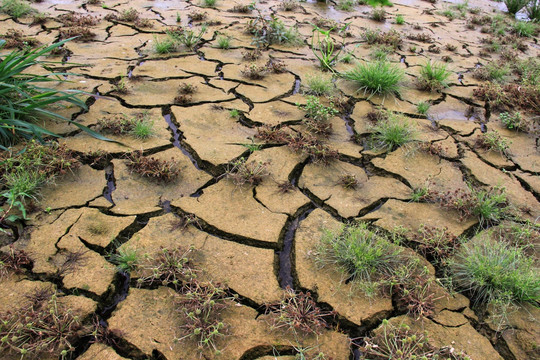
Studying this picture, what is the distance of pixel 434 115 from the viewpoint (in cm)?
400

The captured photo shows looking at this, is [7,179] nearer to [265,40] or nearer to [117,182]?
[117,182]

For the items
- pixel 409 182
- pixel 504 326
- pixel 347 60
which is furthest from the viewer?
pixel 347 60

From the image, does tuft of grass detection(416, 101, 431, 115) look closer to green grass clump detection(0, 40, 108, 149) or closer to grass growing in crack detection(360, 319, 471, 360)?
grass growing in crack detection(360, 319, 471, 360)

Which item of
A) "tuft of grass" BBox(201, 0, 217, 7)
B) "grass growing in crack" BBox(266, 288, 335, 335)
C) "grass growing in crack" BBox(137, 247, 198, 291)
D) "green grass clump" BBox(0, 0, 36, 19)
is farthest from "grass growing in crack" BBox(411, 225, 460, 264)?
"green grass clump" BBox(0, 0, 36, 19)

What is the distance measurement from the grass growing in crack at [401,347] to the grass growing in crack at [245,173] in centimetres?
139

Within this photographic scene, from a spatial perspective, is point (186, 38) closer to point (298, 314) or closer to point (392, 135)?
point (392, 135)

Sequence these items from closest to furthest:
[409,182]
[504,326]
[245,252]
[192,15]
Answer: [504,326] → [245,252] → [409,182] → [192,15]

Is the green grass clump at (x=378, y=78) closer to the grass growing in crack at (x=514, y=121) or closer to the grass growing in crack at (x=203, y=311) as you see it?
the grass growing in crack at (x=514, y=121)

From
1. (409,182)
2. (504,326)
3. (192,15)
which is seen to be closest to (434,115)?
(409,182)

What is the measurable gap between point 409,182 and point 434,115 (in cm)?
141

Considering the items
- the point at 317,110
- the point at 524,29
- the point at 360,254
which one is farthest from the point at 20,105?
the point at 524,29

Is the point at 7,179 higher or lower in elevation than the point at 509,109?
Result: lower

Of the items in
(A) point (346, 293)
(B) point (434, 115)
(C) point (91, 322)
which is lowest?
(C) point (91, 322)

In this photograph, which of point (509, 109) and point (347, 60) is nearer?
point (509, 109)
